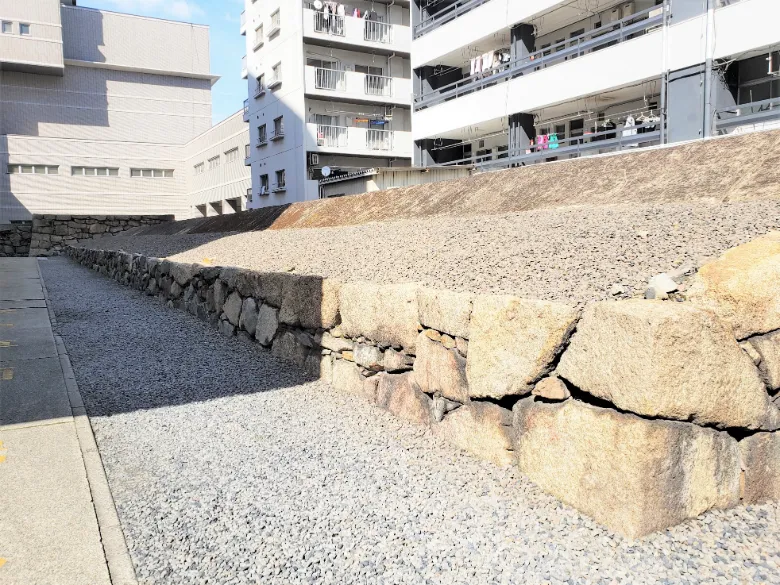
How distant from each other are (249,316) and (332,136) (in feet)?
81.5

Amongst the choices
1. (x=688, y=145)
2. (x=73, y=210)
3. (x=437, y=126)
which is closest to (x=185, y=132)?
(x=73, y=210)

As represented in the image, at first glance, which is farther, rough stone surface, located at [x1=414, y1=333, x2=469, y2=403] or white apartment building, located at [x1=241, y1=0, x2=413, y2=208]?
white apartment building, located at [x1=241, y1=0, x2=413, y2=208]

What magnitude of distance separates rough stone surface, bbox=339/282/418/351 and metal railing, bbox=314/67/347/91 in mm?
27593

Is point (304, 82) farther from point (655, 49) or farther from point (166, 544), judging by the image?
point (166, 544)

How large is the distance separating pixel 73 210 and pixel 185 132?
11325 millimetres

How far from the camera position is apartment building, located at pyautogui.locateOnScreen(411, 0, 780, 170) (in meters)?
16.0

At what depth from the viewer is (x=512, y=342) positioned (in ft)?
10.3

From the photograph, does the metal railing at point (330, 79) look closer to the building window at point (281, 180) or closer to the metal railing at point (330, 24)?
the metal railing at point (330, 24)

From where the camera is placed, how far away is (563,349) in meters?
2.92

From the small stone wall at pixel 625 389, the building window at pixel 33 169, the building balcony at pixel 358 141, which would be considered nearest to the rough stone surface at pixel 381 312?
the small stone wall at pixel 625 389

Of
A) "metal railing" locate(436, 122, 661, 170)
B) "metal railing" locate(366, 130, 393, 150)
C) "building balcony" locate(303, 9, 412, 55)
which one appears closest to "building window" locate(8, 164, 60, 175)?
"building balcony" locate(303, 9, 412, 55)

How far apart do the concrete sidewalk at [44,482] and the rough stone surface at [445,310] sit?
2.11 metres

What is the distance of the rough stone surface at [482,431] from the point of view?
10.9 feet

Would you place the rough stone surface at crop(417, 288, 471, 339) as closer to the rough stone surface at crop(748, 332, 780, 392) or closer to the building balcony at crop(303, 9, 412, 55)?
the rough stone surface at crop(748, 332, 780, 392)
